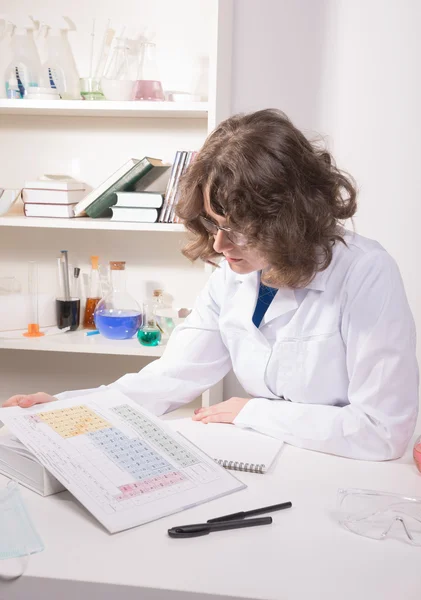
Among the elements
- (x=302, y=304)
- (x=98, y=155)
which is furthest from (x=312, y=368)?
(x=98, y=155)

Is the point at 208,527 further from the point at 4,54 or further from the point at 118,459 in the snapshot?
the point at 4,54

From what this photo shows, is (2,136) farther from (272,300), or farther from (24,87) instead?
(272,300)

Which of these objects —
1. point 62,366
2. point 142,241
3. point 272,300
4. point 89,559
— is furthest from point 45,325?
point 89,559

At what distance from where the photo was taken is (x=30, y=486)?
110 centimetres

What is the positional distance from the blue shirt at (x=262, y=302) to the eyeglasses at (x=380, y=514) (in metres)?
0.56

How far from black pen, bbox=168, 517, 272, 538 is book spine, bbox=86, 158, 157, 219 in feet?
5.11

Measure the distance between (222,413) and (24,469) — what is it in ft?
1.47

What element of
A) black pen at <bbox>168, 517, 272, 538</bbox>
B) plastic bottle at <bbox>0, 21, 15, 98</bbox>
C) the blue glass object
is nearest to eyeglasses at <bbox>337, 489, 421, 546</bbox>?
black pen at <bbox>168, 517, 272, 538</bbox>

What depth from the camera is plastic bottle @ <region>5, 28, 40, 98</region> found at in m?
2.42

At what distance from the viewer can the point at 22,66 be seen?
7.95 ft

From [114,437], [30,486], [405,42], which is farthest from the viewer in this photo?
[405,42]

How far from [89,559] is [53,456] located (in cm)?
25

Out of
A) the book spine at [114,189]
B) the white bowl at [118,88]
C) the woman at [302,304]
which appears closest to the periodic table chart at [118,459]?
the woman at [302,304]

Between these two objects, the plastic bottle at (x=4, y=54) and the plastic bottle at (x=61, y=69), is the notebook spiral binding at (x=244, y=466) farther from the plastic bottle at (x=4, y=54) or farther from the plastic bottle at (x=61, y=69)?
the plastic bottle at (x=4, y=54)
